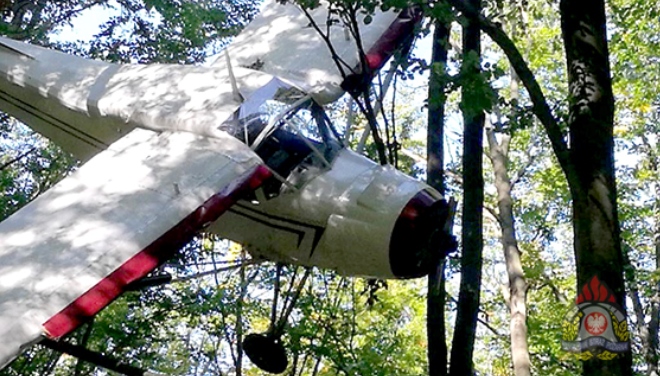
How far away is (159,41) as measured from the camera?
10516 mm

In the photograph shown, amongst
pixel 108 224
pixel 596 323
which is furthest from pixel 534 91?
pixel 108 224

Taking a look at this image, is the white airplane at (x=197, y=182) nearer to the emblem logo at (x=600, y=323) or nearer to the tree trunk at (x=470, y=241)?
the tree trunk at (x=470, y=241)

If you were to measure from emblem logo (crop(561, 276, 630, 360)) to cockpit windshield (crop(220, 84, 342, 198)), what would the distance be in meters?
2.73

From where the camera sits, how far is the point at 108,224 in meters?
4.67

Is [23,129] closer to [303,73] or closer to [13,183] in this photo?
[13,183]

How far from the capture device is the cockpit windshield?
5809 mm

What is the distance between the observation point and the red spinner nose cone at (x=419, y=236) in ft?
17.1

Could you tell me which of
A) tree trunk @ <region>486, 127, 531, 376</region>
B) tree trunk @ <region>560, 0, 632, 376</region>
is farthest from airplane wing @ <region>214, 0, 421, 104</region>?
tree trunk @ <region>486, 127, 531, 376</region>

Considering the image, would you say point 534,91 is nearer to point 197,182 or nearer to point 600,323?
point 600,323

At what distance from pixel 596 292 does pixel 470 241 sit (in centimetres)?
200

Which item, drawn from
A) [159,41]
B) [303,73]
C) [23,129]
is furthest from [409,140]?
[303,73]

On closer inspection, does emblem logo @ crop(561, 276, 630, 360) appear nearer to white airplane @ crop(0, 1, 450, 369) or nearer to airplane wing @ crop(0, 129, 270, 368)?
white airplane @ crop(0, 1, 450, 369)

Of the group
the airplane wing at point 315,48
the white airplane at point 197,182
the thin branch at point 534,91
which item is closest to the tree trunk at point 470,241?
the white airplane at point 197,182

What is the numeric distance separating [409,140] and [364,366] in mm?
8575
